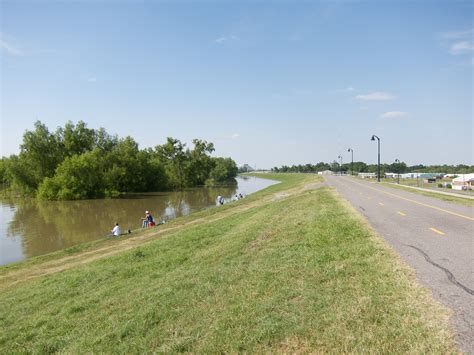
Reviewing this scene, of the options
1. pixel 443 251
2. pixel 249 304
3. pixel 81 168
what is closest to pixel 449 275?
pixel 443 251

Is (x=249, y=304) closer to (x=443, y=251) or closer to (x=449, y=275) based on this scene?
(x=449, y=275)

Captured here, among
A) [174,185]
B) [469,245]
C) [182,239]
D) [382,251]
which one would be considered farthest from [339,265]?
[174,185]

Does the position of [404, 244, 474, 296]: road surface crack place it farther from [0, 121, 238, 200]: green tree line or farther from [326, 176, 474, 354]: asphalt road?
[0, 121, 238, 200]: green tree line

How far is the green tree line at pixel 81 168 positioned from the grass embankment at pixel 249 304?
180 feet

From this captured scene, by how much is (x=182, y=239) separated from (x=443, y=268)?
10.9 meters

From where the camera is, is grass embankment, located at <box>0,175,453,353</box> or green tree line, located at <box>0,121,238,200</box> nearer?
grass embankment, located at <box>0,175,453,353</box>

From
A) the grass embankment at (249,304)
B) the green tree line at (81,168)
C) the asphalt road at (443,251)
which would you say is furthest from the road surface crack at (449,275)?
the green tree line at (81,168)

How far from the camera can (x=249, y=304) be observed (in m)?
5.57

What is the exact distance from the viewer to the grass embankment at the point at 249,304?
4219 millimetres

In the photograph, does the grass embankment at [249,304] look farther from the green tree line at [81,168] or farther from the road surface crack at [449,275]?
the green tree line at [81,168]

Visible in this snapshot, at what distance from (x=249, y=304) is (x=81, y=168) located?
63496 mm

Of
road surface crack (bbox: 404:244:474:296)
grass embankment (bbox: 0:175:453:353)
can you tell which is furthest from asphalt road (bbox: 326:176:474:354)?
grass embankment (bbox: 0:175:453:353)

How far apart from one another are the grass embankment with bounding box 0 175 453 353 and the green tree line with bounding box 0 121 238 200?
180 ft

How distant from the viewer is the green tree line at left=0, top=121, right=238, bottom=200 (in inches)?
2378
